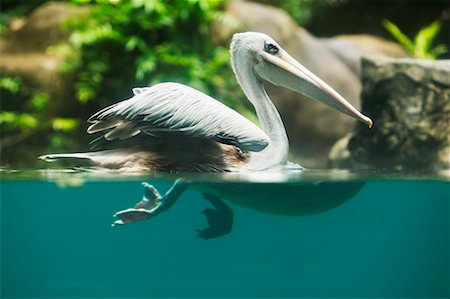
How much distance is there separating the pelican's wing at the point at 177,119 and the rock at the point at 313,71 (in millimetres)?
4044

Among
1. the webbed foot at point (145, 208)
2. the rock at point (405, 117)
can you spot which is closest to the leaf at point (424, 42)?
the rock at point (405, 117)

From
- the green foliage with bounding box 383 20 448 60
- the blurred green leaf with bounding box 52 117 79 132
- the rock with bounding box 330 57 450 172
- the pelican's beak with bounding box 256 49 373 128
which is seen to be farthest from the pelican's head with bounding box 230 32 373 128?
the green foliage with bounding box 383 20 448 60

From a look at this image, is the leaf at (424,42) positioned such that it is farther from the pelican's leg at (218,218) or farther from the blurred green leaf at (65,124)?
the pelican's leg at (218,218)

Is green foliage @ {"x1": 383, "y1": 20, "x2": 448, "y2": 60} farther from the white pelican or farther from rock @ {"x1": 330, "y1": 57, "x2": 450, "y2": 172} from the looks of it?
the white pelican

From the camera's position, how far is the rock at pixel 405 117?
7.17 metres

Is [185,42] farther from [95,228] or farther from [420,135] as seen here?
[95,228]

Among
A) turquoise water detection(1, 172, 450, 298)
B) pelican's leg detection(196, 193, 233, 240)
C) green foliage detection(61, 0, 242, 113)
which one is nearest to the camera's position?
pelican's leg detection(196, 193, 233, 240)

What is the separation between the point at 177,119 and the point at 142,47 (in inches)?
191

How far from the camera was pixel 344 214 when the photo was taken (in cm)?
534

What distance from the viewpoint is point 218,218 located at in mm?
4668

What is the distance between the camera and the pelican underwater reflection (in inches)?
154

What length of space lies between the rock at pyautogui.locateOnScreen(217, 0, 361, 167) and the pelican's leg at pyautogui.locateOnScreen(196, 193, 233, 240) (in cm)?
342

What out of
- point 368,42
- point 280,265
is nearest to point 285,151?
point 280,265

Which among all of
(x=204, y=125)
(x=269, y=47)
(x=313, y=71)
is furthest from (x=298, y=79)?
(x=313, y=71)
